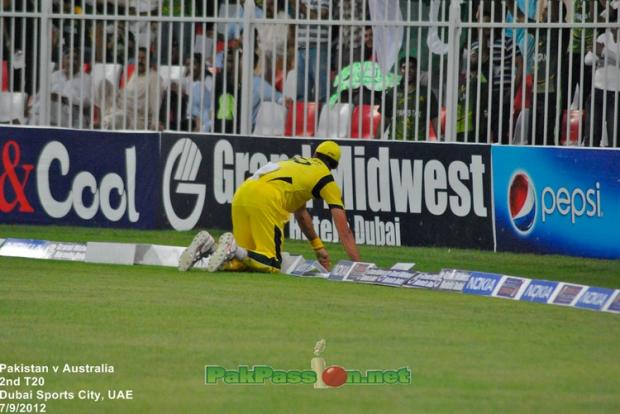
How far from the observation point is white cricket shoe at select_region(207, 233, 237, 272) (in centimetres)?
1476

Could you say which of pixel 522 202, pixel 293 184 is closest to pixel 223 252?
pixel 293 184

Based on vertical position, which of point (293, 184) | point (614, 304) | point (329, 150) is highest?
point (329, 150)

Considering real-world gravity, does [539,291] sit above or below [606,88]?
below

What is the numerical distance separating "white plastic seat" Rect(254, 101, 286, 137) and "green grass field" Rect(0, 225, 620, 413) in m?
4.26

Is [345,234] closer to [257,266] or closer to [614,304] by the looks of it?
[257,266]

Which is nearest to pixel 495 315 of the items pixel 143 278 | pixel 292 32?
pixel 143 278

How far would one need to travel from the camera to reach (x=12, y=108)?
1972 centimetres

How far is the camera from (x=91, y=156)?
19.1 meters

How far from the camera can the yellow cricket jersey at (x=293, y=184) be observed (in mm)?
14945

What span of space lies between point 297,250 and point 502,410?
389 inches

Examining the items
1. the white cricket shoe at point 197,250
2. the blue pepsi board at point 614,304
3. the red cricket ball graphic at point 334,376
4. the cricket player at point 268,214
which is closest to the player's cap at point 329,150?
the cricket player at point 268,214

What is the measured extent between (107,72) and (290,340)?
10.3 m

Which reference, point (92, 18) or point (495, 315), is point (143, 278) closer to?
point (495, 315)

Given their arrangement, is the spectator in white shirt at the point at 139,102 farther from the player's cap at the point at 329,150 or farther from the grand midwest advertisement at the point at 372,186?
the player's cap at the point at 329,150
